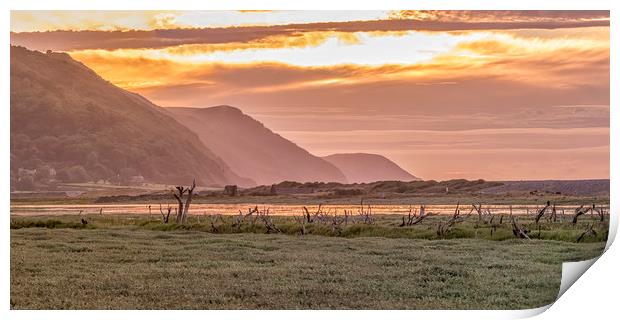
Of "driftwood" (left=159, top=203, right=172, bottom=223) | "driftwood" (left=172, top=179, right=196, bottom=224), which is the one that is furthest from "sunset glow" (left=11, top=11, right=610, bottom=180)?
"driftwood" (left=159, top=203, right=172, bottom=223)

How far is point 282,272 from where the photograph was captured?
15.9 m

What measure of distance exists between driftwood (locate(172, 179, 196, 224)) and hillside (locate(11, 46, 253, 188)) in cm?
38

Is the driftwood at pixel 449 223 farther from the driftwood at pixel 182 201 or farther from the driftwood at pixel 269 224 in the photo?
the driftwood at pixel 182 201

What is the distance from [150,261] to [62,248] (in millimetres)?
1882

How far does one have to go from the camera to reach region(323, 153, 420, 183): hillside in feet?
57.3

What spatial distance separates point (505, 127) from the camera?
17484 mm

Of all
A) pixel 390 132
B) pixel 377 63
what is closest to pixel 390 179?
pixel 390 132

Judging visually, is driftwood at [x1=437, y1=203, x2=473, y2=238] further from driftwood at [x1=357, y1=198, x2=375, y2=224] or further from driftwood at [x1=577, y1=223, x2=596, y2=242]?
driftwood at [x1=577, y1=223, x2=596, y2=242]

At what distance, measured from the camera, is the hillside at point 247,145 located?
17.4 meters

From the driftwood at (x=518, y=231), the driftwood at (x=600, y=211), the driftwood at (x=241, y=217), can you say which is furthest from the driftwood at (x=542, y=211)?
the driftwood at (x=241, y=217)

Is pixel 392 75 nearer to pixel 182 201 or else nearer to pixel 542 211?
pixel 542 211

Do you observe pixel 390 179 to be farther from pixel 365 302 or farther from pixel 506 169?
pixel 365 302
